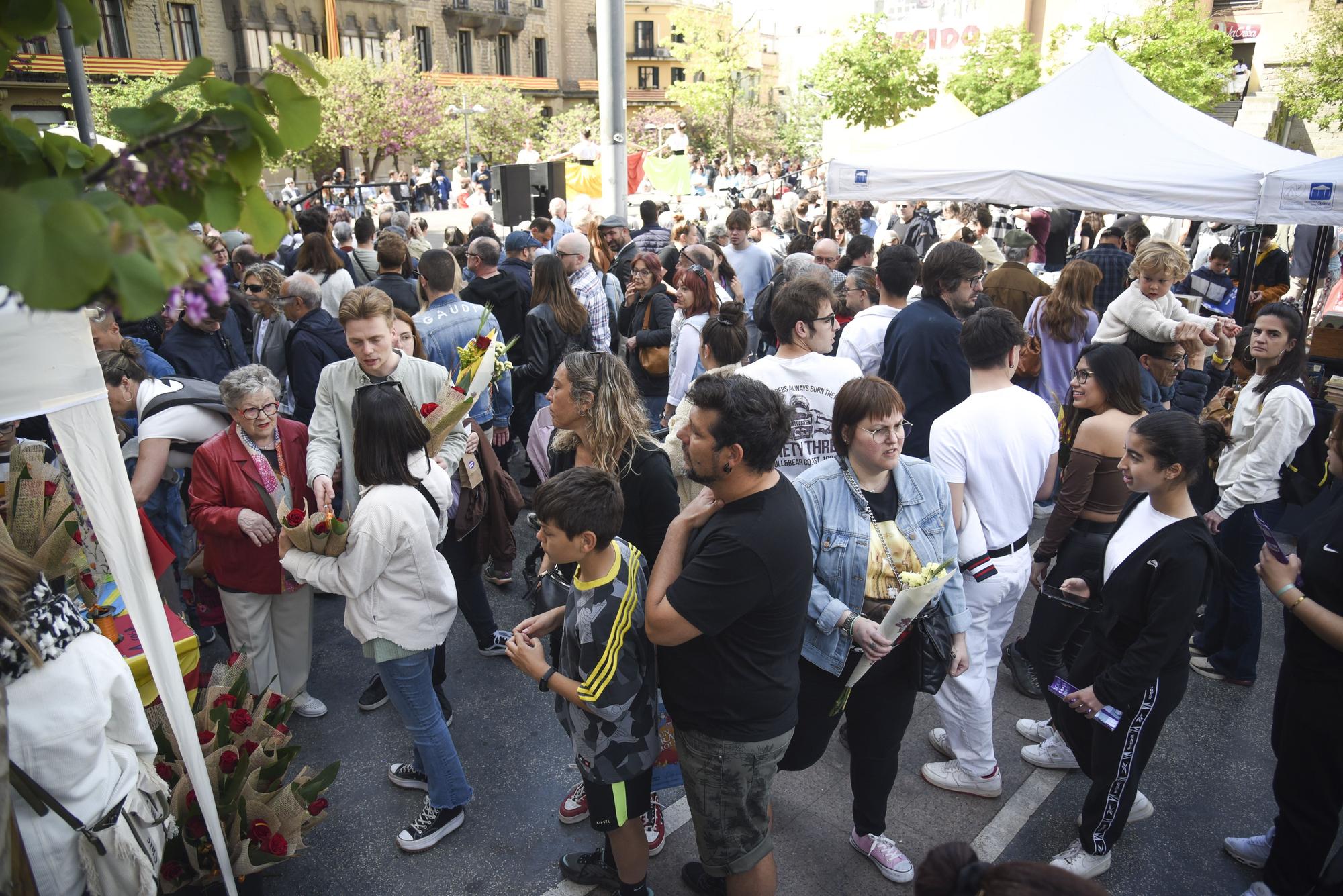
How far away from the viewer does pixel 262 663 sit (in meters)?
4.07

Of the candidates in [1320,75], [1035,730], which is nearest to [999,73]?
[1320,75]

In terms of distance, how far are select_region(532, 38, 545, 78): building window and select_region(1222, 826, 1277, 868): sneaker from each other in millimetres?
53651

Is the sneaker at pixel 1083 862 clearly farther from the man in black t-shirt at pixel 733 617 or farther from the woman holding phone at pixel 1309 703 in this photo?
the man in black t-shirt at pixel 733 617

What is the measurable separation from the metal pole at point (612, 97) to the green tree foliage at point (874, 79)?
16.9 meters

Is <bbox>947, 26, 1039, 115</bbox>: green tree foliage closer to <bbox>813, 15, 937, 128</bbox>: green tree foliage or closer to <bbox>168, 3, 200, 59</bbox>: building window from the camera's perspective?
<bbox>813, 15, 937, 128</bbox>: green tree foliage

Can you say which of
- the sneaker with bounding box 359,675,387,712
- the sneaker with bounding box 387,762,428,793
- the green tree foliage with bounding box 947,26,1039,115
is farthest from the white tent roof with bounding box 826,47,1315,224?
the green tree foliage with bounding box 947,26,1039,115

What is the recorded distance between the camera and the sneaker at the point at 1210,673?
4434 mm

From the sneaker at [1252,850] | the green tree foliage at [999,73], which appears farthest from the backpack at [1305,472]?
the green tree foliage at [999,73]

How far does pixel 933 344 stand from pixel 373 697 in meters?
3.46

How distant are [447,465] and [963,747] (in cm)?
256

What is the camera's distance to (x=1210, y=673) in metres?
4.54

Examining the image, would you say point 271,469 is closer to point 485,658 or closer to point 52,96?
point 485,658

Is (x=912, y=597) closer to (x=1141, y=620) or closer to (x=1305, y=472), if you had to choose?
(x=1141, y=620)

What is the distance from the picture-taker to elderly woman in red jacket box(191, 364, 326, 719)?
3697 millimetres
